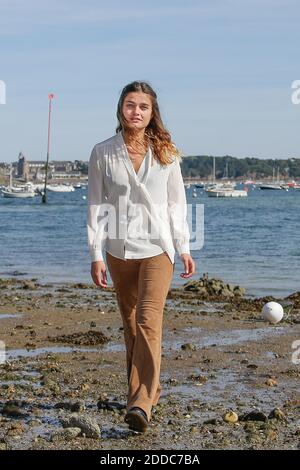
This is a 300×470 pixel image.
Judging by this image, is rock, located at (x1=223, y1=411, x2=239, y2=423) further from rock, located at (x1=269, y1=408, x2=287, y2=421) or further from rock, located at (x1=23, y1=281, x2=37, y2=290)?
rock, located at (x1=23, y1=281, x2=37, y2=290)

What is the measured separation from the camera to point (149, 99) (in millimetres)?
5953

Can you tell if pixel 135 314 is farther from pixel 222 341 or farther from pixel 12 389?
pixel 222 341

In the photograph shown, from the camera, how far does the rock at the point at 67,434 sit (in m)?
5.70

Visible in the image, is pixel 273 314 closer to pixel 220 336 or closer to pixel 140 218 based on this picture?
pixel 220 336

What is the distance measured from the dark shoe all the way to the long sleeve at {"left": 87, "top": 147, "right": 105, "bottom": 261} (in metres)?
0.97

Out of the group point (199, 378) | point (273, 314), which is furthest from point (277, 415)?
point (273, 314)

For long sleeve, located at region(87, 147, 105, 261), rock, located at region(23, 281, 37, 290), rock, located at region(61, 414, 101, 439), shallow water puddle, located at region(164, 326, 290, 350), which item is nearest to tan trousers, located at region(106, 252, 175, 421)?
long sleeve, located at region(87, 147, 105, 261)

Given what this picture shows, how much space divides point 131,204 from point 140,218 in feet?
0.34

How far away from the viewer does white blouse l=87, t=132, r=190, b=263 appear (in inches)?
230

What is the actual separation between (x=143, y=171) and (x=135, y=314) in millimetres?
912

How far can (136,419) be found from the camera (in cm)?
564

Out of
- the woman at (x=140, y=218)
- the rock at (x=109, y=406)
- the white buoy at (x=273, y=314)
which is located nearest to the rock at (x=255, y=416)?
the woman at (x=140, y=218)
